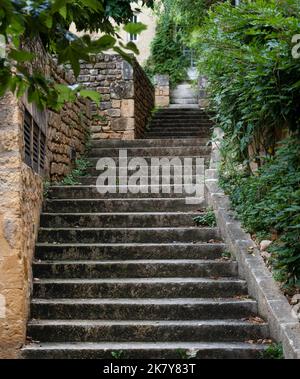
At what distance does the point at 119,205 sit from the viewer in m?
5.88

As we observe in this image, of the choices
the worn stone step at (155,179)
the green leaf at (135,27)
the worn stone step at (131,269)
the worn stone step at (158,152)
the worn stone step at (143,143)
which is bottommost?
the worn stone step at (131,269)

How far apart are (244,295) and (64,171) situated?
3308 millimetres

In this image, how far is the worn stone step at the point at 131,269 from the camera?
4.66m

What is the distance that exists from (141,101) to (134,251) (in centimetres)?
687

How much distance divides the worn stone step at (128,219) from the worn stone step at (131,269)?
823mm

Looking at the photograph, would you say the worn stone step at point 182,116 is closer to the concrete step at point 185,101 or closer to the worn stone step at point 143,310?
the concrete step at point 185,101

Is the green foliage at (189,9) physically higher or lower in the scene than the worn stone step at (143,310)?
higher

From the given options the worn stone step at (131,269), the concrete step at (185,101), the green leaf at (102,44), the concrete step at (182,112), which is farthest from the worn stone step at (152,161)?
the concrete step at (185,101)

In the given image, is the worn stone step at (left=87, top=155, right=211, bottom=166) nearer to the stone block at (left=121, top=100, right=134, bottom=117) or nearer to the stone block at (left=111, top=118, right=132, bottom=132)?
the stone block at (left=111, top=118, right=132, bottom=132)

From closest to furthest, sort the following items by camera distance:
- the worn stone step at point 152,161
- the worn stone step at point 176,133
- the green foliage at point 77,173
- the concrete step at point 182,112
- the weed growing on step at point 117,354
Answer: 1. the weed growing on step at point 117,354
2. the green foliage at point 77,173
3. the worn stone step at point 152,161
4. the worn stone step at point 176,133
5. the concrete step at point 182,112

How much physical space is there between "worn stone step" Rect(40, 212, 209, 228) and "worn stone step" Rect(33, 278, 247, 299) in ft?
3.69

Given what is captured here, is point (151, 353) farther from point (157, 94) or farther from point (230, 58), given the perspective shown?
point (157, 94)

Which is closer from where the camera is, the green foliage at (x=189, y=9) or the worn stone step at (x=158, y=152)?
the worn stone step at (x=158, y=152)

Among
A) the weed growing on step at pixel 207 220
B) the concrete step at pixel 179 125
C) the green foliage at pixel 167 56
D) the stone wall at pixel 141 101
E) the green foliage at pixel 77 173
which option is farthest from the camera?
the green foliage at pixel 167 56
